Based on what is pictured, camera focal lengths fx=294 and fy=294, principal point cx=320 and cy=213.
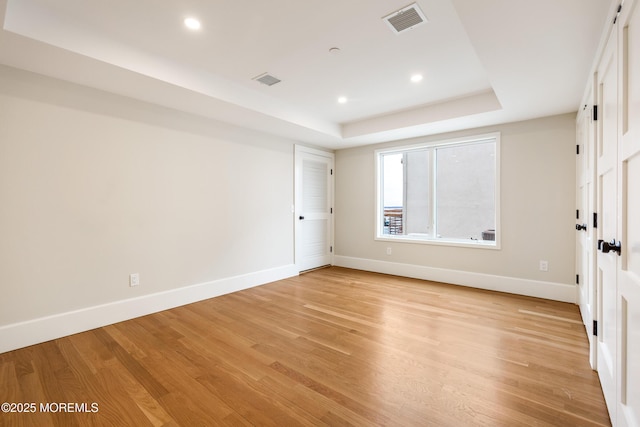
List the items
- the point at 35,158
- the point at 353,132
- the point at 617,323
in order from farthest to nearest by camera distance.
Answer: the point at 353,132
the point at 35,158
the point at 617,323

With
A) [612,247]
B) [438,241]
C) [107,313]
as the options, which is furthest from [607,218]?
[107,313]

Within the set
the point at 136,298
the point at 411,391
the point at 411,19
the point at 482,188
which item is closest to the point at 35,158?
the point at 136,298

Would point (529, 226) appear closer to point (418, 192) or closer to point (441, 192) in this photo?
point (441, 192)

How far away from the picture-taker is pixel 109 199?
2930 millimetres

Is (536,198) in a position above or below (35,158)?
below

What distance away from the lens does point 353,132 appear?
4.73m

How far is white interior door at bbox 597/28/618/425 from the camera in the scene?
1495 mm

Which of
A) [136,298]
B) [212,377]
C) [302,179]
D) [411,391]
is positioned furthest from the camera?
[302,179]

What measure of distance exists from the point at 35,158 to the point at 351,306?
3328 millimetres

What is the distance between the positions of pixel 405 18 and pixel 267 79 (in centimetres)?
156

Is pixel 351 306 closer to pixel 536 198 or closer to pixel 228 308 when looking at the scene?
pixel 228 308

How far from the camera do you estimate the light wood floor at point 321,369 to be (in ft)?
5.40

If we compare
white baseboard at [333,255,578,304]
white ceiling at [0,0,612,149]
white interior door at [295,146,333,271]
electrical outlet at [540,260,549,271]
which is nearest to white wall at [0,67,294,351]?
white ceiling at [0,0,612,149]

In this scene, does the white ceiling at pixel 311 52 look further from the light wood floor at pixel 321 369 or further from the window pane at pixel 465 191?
the light wood floor at pixel 321 369
